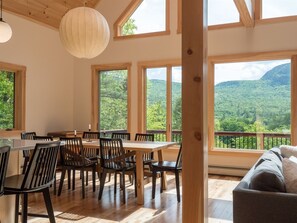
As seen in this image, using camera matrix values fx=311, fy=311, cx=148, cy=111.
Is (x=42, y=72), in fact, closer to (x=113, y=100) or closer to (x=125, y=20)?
(x=113, y=100)

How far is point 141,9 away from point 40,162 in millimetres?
5304

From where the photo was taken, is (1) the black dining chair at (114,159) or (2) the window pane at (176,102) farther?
(2) the window pane at (176,102)

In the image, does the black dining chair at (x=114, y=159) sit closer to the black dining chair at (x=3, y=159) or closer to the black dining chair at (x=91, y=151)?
the black dining chair at (x=91, y=151)

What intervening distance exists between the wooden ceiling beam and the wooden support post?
9.94ft

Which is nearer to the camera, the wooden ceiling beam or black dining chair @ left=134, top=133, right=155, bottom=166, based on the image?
the wooden ceiling beam

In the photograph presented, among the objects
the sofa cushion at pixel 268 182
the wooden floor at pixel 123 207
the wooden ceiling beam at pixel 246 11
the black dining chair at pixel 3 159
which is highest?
the wooden ceiling beam at pixel 246 11

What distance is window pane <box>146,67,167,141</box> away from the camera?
686 centimetres

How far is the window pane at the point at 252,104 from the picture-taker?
5.93 meters

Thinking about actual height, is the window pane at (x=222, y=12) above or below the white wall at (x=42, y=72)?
above

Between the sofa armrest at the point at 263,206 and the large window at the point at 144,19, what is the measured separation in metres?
5.06

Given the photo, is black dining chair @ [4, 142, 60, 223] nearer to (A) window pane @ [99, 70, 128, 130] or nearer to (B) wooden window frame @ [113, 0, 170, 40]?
(A) window pane @ [99, 70, 128, 130]

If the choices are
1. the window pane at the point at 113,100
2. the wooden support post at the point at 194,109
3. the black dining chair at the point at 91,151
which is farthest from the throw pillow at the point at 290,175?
the window pane at the point at 113,100

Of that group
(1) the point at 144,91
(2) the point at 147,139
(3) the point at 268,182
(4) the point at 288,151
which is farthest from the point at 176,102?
(3) the point at 268,182

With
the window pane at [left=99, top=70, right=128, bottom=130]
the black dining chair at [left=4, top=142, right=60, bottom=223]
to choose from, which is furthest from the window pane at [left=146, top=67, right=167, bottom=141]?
the black dining chair at [left=4, top=142, right=60, bottom=223]
